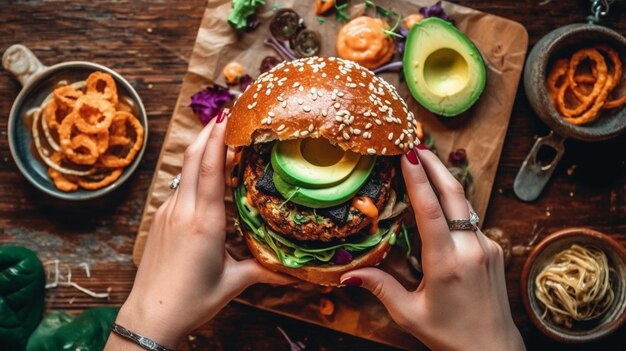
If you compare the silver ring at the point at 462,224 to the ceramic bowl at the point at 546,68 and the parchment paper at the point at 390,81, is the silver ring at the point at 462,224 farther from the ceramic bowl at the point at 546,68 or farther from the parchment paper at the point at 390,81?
the ceramic bowl at the point at 546,68

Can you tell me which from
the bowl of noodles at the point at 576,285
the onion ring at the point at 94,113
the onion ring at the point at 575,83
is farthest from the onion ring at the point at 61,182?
the onion ring at the point at 575,83

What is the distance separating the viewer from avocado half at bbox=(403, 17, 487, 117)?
10.6ft

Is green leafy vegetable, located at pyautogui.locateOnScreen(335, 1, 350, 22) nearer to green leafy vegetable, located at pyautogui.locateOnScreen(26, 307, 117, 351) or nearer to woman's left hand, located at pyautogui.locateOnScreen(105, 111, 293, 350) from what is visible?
woman's left hand, located at pyautogui.locateOnScreen(105, 111, 293, 350)

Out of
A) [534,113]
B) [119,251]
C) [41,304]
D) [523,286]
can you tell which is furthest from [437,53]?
[41,304]

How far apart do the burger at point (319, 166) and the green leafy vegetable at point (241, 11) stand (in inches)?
25.2

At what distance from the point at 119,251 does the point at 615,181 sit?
2.85 meters

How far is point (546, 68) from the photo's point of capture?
3.30 m

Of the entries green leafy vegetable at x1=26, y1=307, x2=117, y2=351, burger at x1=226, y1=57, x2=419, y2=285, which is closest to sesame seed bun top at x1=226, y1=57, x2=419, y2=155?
burger at x1=226, y1=57, x2=419, y2=285

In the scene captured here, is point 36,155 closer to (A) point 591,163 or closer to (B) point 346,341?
(B) point 346,341

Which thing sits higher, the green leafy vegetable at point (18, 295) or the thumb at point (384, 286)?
the thumb at point (384, 286)

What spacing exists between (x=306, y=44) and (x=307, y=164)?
952 millimetres

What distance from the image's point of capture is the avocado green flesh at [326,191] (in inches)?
104

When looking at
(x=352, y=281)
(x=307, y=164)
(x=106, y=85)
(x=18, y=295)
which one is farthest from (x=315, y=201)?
(x=18, y=295)

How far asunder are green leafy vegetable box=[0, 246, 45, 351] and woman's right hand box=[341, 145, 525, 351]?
175cm
